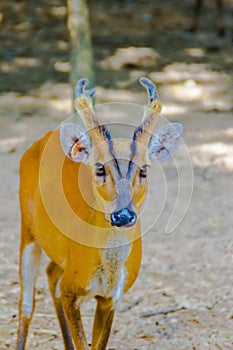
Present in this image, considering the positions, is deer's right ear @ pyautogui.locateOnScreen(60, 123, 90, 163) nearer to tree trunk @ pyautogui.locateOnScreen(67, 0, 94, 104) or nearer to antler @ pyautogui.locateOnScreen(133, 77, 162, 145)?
antler @ pyautogui.locateOnScreen(133, 77, 162, 145)

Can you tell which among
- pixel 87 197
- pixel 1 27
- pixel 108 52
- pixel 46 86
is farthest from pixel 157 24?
pixel 87 197

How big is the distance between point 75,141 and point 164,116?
5768 mm

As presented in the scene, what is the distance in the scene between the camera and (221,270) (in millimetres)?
5879

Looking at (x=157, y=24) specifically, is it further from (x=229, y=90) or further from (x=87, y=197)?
(x=87, y=197)

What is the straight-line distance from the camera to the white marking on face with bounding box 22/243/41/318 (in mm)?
4594

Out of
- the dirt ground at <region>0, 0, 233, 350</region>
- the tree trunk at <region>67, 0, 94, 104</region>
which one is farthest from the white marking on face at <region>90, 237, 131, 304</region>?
the tree trunk at <region>67, 0, 94, 104</region>

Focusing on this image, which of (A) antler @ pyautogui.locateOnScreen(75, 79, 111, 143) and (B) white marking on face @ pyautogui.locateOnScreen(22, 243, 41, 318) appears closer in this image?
(A) antler @ pyautogui.locateOnScreen(75, 79, 111, 143)

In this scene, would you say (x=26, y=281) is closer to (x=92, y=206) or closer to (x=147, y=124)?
(x=92, y=206)

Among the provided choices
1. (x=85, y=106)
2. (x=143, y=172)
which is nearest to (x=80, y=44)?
(x=85, y=106)

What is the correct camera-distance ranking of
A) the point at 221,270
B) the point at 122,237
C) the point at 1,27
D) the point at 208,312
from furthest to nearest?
the point at 1,27, the point at 221,270, the point at 208,312, the point at 122,237

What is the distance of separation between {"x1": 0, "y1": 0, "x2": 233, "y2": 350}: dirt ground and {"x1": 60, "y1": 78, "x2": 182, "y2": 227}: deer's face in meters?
1.58

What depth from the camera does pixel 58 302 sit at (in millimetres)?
4844

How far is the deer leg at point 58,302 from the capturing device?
4.82 meters

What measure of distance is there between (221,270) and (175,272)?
356 mm
